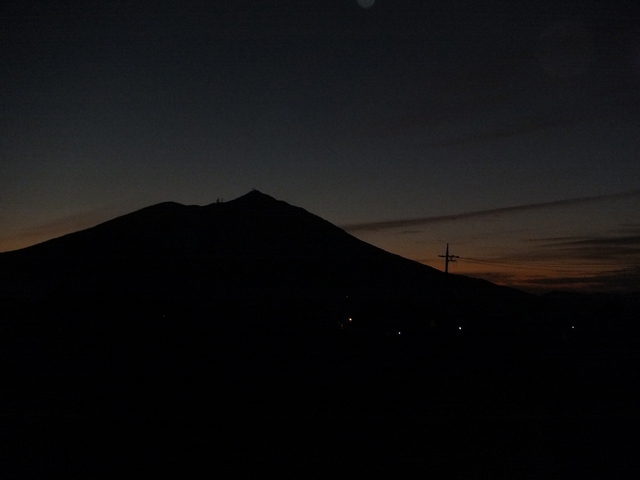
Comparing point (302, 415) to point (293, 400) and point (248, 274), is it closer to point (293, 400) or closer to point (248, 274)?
point (293, 400)

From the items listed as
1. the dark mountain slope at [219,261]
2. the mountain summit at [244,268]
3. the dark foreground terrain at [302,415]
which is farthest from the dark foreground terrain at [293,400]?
the dark mountain slope at [219,261]

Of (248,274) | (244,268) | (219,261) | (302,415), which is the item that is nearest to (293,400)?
(302,415)

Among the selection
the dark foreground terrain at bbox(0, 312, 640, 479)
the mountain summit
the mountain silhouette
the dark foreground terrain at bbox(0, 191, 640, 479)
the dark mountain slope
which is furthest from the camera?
A: the dark mountain slope

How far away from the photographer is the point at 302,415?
32.3ft

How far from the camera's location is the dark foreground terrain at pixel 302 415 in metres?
6.98

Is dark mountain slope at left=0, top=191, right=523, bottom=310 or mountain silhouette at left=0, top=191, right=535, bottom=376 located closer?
mountain silhouette at left=0, top=191, right=535, bottom=376

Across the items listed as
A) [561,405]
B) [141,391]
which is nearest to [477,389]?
[561,405]

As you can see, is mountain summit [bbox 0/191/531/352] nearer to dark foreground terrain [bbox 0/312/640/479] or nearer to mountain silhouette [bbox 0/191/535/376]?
mountain silhouette [bbox 0/191/535/376]

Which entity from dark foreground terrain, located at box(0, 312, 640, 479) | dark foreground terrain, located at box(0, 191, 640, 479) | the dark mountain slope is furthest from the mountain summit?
dark foreground terrain, located at box(0, 312, 640, 479)

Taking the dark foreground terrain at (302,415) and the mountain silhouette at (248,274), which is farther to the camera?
the mountain silhouette at (248,274)

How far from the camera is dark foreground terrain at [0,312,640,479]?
698 cm

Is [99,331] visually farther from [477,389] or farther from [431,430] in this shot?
[431,430]

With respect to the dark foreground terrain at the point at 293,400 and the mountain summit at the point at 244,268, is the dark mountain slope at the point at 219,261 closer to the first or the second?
the mountain summit at the point at 244,268

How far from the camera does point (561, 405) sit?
11.4m
